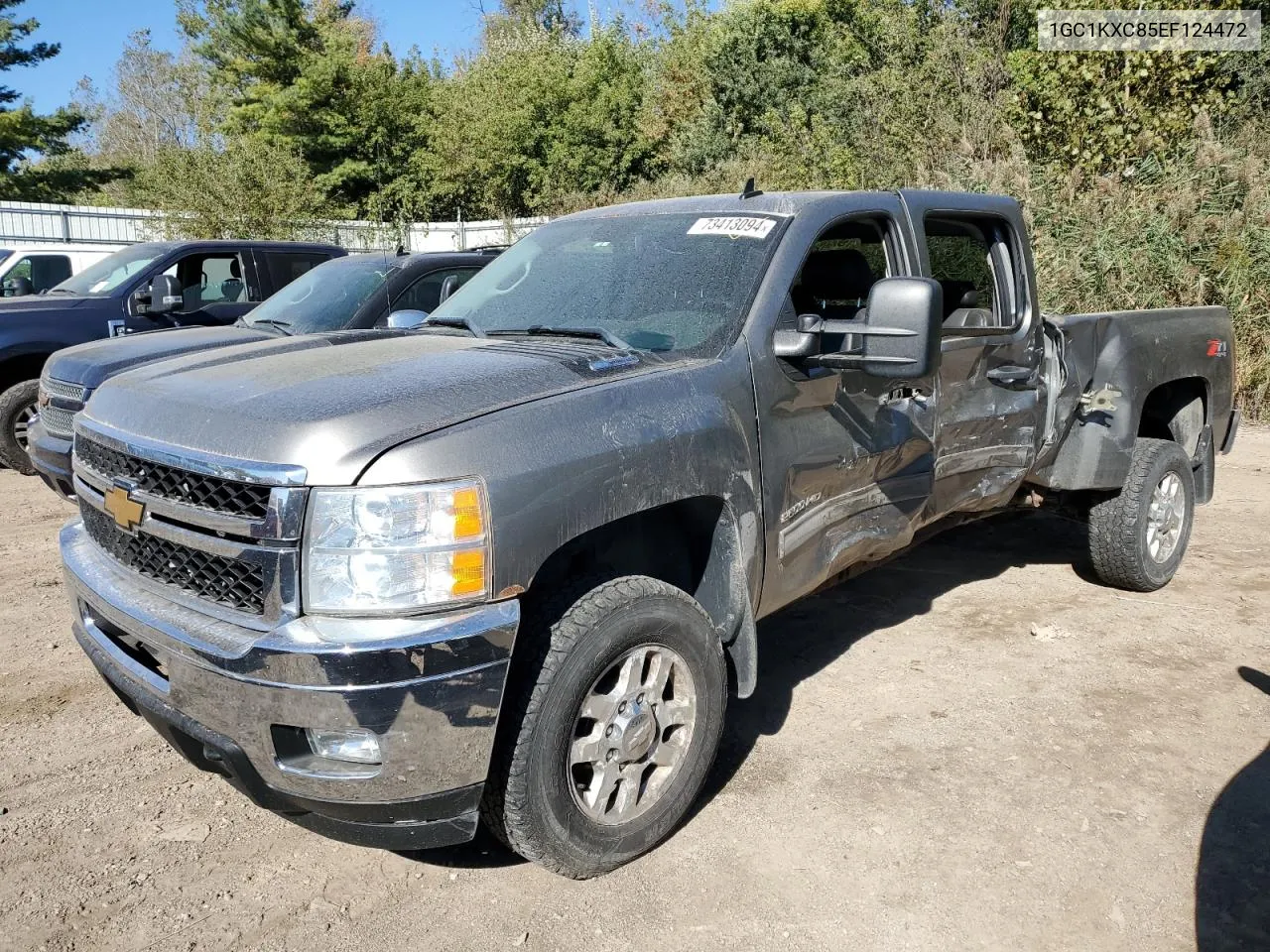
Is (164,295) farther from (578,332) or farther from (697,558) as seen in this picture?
(697,558)

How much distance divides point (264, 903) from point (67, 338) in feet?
22.3

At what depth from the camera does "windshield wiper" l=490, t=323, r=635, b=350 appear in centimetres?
322

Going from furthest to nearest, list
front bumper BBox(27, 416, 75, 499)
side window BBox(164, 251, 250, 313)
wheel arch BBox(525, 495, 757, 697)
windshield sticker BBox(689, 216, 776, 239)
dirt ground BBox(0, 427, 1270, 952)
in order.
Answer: side window BBox(164, 251, 250, 313), front bumper BBox(27, 416, 75, 499), windshield sticker BBox(689, 216, 776, 239), wheel arch BBox(525, 495, 757, 697), dirt ground BBox(0, 427, 1270, 952)

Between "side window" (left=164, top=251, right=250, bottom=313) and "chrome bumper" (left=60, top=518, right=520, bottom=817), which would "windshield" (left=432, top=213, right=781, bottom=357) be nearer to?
"chrome bumper" (left=60, top=518, right=520, bottom=817)

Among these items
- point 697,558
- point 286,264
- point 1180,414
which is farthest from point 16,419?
point 1180,414

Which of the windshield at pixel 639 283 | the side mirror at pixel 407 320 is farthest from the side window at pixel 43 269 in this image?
the windshield at pixel 639 283

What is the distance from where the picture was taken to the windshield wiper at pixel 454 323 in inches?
142

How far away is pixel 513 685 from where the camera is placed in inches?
102

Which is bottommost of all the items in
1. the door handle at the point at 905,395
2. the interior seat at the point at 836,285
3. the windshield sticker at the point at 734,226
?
the door handle at the point at 905,395

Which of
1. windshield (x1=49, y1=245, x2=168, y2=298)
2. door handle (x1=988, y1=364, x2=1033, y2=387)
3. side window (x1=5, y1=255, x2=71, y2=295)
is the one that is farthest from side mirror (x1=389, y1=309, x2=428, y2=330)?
side window (x1=5, y1=255, x2=71, y2=295)

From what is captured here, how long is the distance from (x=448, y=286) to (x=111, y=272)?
3495 mm

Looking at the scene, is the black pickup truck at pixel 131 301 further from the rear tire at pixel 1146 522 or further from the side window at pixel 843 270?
the rear tire at pixel 1146 522

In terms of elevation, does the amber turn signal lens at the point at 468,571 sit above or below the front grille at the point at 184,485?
below

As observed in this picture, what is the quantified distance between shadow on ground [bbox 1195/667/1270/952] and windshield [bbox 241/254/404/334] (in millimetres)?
5666
